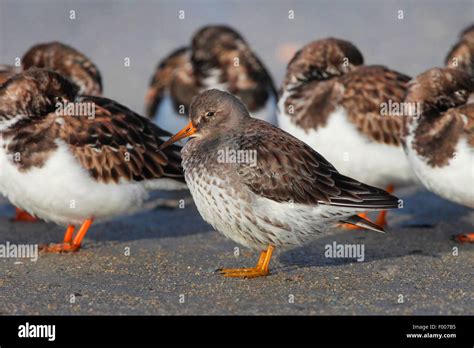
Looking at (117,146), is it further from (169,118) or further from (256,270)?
(169,118)

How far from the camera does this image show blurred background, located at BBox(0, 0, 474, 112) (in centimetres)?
1400

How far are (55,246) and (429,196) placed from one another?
14.1 ft

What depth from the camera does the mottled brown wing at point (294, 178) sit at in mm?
6770

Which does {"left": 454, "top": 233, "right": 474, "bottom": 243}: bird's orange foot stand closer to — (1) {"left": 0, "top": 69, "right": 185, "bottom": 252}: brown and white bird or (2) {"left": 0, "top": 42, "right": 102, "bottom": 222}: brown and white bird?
(1) {"left": 0, "top": 69, "right": 185, "bottom": 252}: brown and white bird

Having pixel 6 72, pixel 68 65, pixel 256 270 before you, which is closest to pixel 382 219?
pixel 256 270

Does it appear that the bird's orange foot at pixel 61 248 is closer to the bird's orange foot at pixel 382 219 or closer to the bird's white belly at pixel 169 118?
the bird's orange foot at pixel 382 219

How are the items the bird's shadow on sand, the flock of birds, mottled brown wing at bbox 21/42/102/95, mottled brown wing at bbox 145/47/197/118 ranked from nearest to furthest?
1. the flock of birds
2. the bird's shadow on sand
3. mottled brown wing at bbox 21/42/102/95
4. mottled brown wing at bbox 145/47/197/118

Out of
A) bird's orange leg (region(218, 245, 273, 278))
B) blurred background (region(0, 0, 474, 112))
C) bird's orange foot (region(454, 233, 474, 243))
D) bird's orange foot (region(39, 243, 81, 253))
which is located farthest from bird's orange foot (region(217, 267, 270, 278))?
blurred background (region(0, 0, 474, 112))

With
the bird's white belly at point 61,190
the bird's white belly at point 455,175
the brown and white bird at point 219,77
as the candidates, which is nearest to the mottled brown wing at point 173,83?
the brown and white bird at point 219,77

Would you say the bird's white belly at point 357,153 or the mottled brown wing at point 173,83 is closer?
the bird's white belly at point 357,153

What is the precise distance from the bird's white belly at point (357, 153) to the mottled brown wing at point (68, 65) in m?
2.80

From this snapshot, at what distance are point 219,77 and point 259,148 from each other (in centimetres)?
460

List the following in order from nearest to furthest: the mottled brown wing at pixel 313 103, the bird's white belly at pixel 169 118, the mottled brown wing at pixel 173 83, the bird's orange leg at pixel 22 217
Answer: the mottled brown wing at pixel 313 103 → the bird's orange leg at pixel 22 217 → the bird's white belly at pixel 169 118 → the mottled brown wing at pixel 173 83
